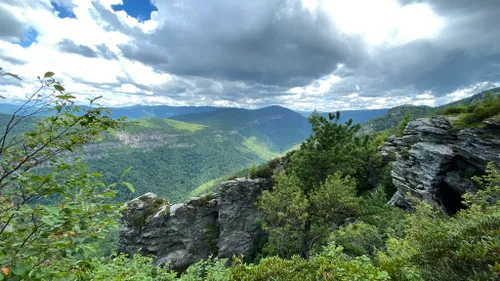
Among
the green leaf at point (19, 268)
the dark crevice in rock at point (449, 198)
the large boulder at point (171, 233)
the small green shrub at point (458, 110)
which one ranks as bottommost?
the large boulder at point (171, 233)

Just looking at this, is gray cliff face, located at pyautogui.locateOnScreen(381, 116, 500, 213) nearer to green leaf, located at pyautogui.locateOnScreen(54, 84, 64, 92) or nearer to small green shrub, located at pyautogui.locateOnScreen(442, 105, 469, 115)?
small green shrub, located at pyautogui.locateOnScreen(442, 105, 469, 115)

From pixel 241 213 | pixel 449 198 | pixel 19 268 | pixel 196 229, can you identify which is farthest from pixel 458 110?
pixel 196 229

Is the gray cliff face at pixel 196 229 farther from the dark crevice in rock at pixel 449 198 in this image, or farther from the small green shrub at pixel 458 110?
the small green shrub at pixel 458 110

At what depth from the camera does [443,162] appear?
27125 millimetres

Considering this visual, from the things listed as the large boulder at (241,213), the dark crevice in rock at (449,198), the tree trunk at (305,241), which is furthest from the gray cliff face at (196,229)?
the dark crevice in rock at (449,198)

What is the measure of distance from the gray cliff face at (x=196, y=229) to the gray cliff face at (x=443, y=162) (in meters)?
22.0

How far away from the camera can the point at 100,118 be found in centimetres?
399

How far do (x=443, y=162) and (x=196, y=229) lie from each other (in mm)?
39836

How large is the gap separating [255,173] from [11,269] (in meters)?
43.0

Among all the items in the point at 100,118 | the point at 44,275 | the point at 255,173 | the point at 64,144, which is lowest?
the point at 255,173

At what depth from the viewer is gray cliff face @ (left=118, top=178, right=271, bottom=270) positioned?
42.5 m

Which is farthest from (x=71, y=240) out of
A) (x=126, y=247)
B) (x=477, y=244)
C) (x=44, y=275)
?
(x=126, y=247)

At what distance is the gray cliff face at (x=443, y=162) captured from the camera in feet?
77.1

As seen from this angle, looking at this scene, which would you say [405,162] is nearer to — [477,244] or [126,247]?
[477,244]
